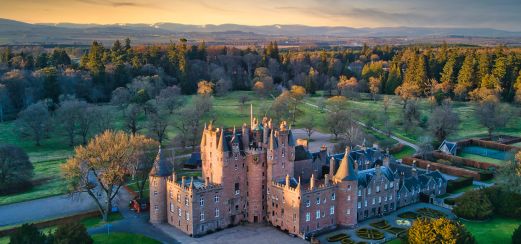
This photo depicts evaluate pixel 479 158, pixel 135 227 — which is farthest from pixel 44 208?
pixel 479 158

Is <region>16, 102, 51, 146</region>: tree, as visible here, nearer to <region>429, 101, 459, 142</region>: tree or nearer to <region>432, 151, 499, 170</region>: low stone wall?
<region>432, 151, 499, 170</region>: low stone wall

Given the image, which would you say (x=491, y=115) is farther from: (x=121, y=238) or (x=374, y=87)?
(x=121, y=238)

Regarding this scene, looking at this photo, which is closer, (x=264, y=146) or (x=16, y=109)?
(x=264, y=146)

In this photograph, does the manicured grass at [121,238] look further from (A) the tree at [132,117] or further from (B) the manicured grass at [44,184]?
(A) the tree at [132,117]

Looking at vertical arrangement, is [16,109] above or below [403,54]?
below

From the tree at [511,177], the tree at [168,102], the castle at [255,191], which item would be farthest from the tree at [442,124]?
the tree at [168,102]

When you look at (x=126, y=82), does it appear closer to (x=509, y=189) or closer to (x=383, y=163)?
(x=383, y=163)

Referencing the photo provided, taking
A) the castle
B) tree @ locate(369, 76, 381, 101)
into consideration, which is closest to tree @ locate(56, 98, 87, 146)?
the castle

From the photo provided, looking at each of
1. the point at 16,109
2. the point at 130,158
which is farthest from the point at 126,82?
the point at 130,158
